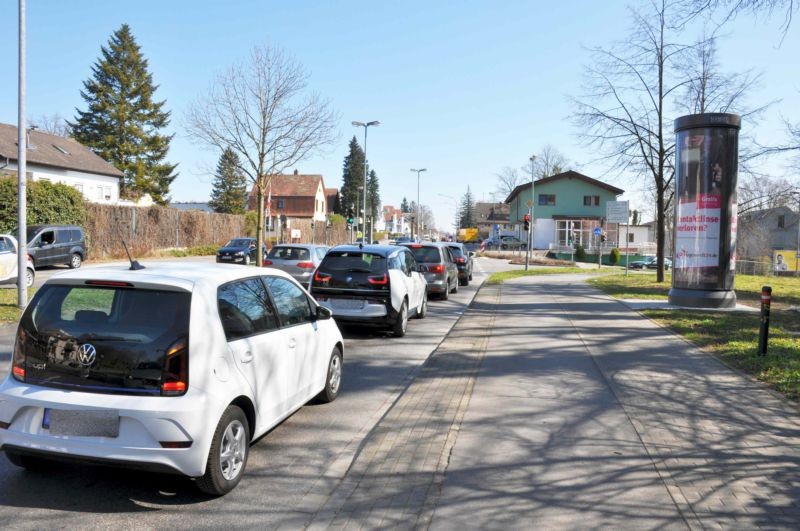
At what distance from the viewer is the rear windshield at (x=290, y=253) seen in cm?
Result: 1933

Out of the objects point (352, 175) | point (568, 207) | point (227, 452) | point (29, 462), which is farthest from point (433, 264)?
point (352, 175)

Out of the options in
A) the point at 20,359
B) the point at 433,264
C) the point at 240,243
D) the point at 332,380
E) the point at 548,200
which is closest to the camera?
the point at 20,359

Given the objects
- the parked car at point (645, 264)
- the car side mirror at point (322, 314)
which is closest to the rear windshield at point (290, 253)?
the car side mirror at point (322, 314)

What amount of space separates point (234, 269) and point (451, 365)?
455cm

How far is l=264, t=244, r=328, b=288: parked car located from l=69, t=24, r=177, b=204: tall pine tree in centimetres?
4249

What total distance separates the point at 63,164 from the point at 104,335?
4255cm

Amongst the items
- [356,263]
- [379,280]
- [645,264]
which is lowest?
[645,264]

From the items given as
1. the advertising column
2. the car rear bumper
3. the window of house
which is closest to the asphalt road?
the car rear bumper

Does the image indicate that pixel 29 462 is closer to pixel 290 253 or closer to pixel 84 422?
pixel 84 422

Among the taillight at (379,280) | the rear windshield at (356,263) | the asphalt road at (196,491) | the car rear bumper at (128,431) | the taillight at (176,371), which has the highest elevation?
the rear windshield at (356,263)

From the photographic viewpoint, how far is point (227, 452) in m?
4.32

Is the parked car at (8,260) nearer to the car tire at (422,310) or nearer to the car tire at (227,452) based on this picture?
the car tire at (422,310)

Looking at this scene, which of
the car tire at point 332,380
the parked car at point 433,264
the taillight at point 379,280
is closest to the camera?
the car tire at point 332,380

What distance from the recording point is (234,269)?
16.8ft
